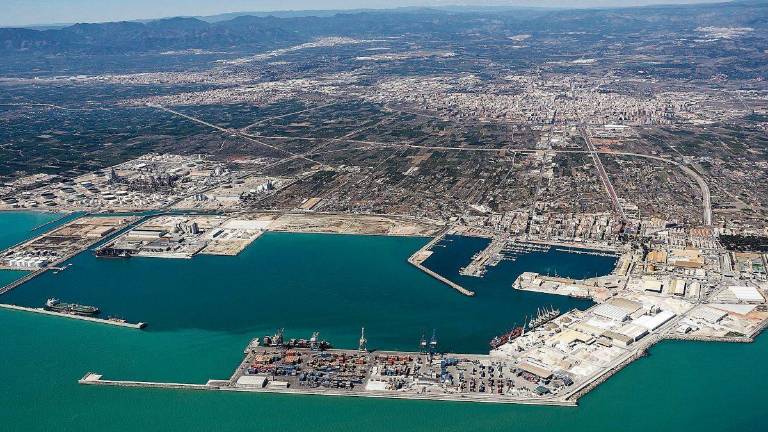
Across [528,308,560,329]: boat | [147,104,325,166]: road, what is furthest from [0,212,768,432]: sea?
[147,104,325,166]: road

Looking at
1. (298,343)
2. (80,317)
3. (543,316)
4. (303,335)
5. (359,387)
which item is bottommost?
(80,317)

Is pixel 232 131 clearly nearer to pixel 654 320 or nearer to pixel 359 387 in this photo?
pixel 359 387

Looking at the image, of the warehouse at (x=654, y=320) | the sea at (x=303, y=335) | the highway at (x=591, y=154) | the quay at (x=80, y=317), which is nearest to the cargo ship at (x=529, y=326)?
the sea at (x=303, y=335)

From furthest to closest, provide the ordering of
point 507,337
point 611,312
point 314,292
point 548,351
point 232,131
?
point 232,131
point 314,292
point 611,312
point 507,337
point 548,351

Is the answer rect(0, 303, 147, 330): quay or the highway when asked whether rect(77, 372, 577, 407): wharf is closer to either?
rect(0, 303, 147, 330): quay

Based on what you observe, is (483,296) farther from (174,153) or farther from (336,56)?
(336,56)

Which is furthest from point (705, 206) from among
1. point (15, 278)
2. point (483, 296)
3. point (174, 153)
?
point (174, 153)

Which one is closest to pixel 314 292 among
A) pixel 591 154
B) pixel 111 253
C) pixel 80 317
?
pixel 80 317
